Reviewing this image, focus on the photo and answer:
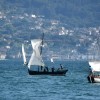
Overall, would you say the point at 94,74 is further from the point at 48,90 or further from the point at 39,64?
the point at 39,64

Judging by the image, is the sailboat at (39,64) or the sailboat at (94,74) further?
the sailboat at (39,64)

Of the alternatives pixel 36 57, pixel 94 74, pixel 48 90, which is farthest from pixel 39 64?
pixel 48 90

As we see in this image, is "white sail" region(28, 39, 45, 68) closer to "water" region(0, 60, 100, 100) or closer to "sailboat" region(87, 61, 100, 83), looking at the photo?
"water" region(0, 60, 100, 100)

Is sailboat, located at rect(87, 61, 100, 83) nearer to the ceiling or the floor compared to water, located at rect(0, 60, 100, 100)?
nearer to the ceiling

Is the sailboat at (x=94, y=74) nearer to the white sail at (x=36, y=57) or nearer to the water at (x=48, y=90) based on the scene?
Result: the water at (x=48, y=90)

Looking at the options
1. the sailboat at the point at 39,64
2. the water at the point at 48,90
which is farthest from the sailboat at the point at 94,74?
the sailboat at the point at 39,64

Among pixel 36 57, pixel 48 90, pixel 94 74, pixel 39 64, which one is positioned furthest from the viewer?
pixel 36 57

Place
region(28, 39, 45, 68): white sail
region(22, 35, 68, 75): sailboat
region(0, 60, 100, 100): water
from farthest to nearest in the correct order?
1. region(28, 39, 45, 68): white sail
2. region(22, 35, 68, 75): sailboat
3. region(0, 60, 100, 100): water

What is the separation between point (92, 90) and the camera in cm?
10412

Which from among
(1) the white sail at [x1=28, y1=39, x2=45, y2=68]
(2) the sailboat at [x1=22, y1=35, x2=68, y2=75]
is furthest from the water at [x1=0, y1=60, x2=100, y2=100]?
(1) the white sail at [x1=28, y1=39, x2=45, y2=68]

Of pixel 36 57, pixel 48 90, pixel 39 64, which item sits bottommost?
pixel 48 90

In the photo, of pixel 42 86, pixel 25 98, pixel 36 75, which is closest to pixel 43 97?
pixel 25 98

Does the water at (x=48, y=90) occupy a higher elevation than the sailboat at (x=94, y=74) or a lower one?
lower

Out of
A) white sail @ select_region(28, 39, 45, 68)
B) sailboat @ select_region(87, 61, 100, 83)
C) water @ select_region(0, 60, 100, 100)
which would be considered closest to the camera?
water @ select_region(0, 60, 100, 100)
